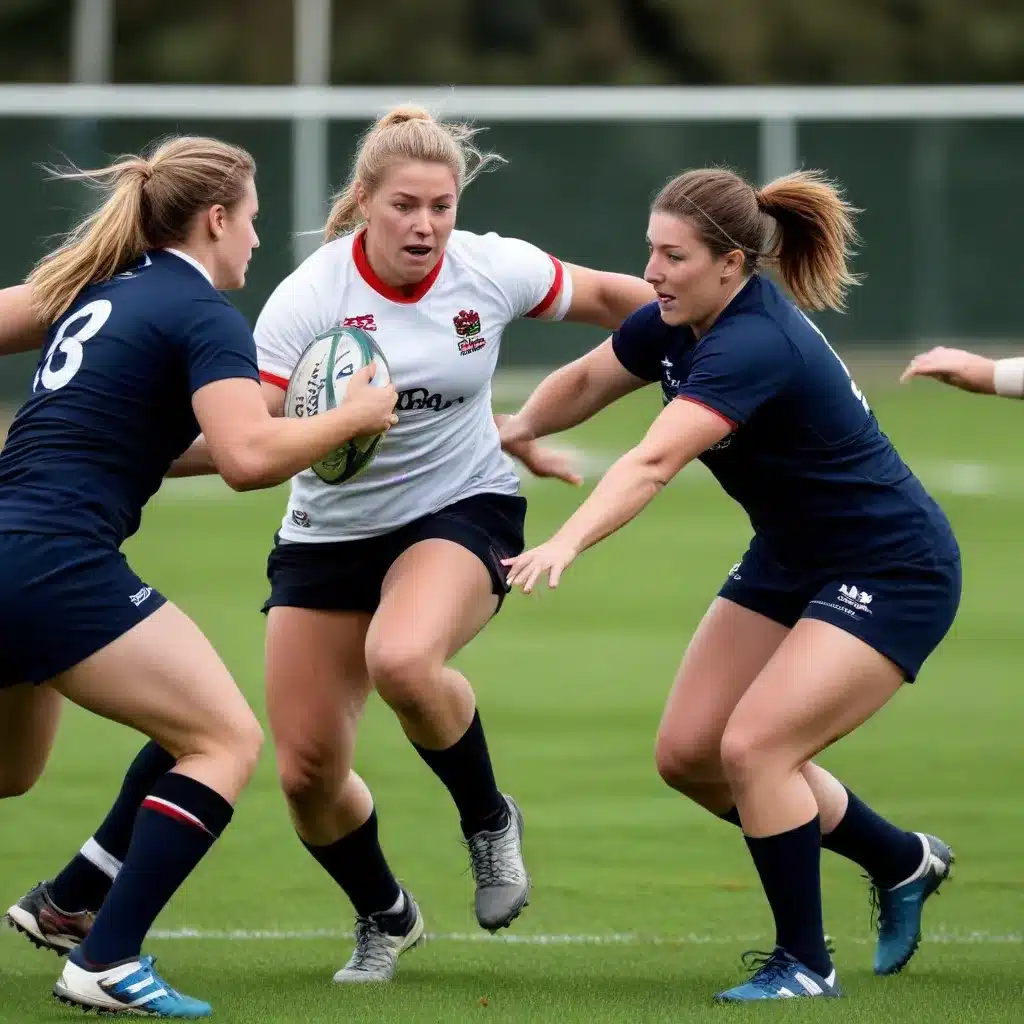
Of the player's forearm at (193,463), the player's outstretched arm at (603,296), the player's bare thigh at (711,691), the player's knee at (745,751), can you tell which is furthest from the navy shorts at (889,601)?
the player's forearm at (193,463)

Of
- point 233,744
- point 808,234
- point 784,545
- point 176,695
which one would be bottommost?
point 233,744

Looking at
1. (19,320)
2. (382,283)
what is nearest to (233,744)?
(19,320)

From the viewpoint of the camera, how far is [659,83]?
31797 millimetres

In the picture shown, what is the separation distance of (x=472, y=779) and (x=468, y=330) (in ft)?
3.80

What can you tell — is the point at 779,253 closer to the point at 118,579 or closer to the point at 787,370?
the point at 787,370

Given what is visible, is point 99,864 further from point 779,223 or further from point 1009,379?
point 1009,379

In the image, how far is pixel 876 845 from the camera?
5484 millimetres

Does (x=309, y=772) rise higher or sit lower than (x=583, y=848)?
higher

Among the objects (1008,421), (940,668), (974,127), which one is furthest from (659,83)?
(940,668)

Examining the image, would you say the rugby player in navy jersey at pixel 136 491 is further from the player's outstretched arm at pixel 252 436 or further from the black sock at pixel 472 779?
the black sock at pixel 472 779

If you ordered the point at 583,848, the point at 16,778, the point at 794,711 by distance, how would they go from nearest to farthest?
the point at 794,711 < the point at 16,778 < the point at 583,848

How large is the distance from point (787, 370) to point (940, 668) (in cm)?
528

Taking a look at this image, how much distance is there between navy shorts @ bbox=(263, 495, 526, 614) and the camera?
550cm

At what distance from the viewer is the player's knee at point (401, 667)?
514cm
